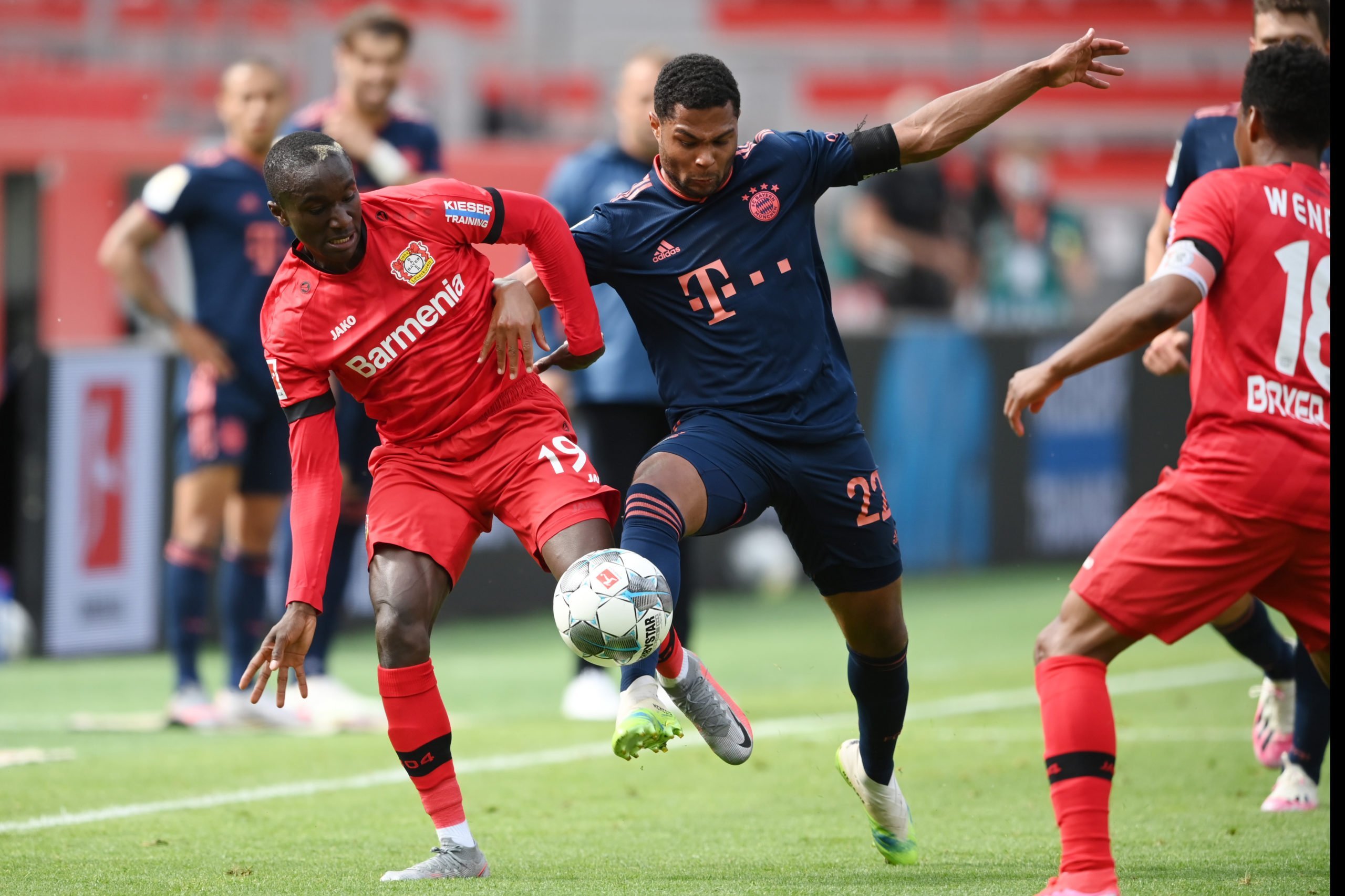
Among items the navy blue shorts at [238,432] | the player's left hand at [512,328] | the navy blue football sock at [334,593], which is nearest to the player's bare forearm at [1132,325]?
the player's left hand at [512,328]

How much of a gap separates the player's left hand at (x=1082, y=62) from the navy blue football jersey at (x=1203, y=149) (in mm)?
945

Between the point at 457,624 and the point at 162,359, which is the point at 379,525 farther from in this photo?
the point at 457,624

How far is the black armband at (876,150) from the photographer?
17.0ft

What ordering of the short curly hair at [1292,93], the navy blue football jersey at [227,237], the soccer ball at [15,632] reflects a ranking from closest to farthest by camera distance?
1. the short curly hair at [1292,93]
2. the navy blue football jersey at [227,237]
3. the soccer ball at [15,632]

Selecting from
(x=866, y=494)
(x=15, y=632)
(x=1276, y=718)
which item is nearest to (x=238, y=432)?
(x=15, y=632)

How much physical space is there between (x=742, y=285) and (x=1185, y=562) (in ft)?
5.17

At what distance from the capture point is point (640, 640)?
14.6 ft

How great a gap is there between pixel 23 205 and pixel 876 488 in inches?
437

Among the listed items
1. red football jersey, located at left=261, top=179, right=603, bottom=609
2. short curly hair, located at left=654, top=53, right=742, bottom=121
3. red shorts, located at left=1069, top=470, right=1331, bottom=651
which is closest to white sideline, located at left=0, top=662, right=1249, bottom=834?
red football jersey, located at left=261, top=179, right=603, bottom=609

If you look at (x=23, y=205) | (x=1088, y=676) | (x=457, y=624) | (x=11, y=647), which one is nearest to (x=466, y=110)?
(x=23, y=205)

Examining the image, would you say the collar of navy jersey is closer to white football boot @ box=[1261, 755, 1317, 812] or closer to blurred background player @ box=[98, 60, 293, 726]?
white football boot @ box=[1261, 755, 1317, 812]

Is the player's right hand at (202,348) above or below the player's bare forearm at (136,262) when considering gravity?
below

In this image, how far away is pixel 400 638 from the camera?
4.77 m

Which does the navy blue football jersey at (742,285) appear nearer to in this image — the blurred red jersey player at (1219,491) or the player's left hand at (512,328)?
the player's left hand at (512,328)
